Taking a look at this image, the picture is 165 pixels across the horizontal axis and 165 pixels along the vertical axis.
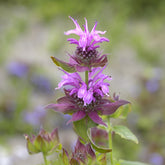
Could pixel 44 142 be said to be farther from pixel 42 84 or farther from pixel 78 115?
pixel 42 84

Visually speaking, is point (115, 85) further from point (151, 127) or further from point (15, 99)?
point (15, 99)

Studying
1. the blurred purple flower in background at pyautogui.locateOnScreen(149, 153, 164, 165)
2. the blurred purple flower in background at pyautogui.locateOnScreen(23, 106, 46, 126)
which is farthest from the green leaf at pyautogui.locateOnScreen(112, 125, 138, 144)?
the blurred purple flower in background at pyautogui.locateOnScreen(23, 106, 46, 126)

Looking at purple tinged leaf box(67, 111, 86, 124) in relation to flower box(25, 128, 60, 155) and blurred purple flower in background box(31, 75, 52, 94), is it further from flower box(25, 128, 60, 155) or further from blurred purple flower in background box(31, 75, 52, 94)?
blurred purple flower in background box(31, 75, 52, 94)

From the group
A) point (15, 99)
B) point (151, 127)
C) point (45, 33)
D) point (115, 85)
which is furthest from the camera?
point (45, 33)

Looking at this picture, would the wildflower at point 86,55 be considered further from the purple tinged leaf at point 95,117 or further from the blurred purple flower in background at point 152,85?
the blurred purple flower in background at point 152,85

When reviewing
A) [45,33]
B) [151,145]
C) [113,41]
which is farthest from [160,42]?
[151,145]

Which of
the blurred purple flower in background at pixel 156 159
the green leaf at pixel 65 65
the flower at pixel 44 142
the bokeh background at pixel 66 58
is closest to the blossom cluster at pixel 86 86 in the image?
the green leaf at pixel 65 65
